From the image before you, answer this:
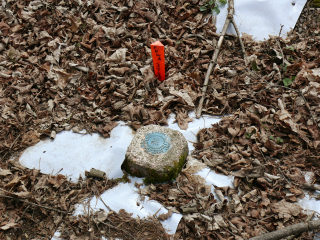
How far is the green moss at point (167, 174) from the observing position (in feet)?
10.9

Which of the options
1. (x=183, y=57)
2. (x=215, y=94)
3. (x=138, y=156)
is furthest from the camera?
(x=183, y=57)

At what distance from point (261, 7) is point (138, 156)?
3.41 m

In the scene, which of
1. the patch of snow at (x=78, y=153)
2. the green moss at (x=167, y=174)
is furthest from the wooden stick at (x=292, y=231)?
the patch of snow at (x=78, y=153)

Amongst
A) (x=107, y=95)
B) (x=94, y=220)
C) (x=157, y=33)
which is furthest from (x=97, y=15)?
(x=94, y=220)

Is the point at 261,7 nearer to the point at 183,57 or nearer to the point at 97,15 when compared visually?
the point at 183,57

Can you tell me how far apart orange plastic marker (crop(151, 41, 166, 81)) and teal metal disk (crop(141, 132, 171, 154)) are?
1112 mm

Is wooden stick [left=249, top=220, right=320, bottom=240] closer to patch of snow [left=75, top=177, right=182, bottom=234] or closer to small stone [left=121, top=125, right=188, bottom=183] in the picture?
patch of snow [left=75, top=177, right=182, bottom=234]

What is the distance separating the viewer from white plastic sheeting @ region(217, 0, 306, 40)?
4863 millimetres

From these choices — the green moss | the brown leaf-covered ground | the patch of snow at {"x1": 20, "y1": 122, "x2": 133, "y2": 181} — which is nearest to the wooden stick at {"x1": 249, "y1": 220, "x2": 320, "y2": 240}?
the brown leaf-covered ground

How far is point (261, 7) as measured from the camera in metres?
4.95

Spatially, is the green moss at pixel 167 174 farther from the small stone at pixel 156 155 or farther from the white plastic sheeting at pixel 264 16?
the white plastic sheeting at pixel 264 16

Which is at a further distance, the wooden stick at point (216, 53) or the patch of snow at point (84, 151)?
the wooden stick at point (216, 53)

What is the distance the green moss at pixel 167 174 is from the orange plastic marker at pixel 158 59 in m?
A: 1.40

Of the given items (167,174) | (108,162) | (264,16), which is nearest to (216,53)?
(264,16)
